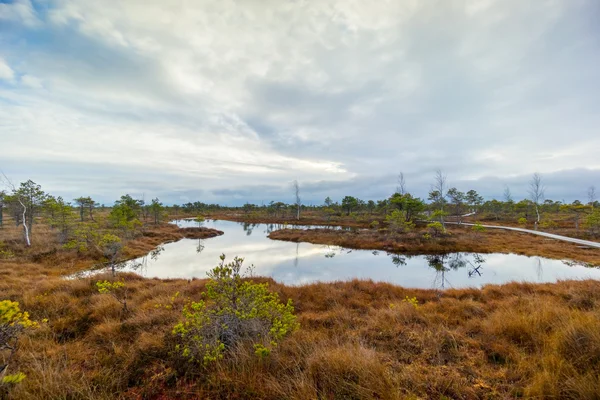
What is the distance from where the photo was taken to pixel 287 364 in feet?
10.9

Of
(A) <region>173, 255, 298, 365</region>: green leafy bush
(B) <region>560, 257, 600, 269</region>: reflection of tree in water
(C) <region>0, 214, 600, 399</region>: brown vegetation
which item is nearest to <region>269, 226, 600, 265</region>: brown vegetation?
(B) <region>560, 257, 600, 269</region>: reflection of tree in water

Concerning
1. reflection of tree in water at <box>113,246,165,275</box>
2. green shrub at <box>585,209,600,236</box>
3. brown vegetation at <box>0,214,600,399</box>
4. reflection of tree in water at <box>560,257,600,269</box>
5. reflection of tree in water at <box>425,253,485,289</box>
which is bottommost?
reflection of tree in water at <box>113,246,165,275</box>

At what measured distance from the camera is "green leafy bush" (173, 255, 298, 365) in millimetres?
3668

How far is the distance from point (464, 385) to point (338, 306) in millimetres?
4835

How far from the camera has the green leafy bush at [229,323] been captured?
144 inches

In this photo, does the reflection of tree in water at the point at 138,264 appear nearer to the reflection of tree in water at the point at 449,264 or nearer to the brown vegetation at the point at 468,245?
the brown vegetation at the point at 468,245

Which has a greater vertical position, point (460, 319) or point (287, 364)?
point (287, 364)

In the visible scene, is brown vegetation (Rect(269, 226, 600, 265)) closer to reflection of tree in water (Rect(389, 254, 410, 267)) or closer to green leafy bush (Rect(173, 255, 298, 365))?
reflection of tree in water (Rect(389, 254, 410, 267))

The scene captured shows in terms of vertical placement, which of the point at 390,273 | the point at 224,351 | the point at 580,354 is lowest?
the point at 390,273

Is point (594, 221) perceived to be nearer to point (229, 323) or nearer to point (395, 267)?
point (395, 267)

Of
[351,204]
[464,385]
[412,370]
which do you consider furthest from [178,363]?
[351,204]

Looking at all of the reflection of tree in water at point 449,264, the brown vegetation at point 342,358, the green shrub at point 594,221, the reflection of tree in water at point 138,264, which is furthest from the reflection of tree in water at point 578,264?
the reflection of tree in water at point 138,264

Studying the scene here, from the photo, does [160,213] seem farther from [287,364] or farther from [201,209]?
[287,364]

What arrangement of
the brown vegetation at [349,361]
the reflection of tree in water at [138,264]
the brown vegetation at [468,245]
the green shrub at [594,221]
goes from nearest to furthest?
1. the brown vegetation at [349,361]
2. the reflection of tree in water at [138,264]
3. the brown vegetation at [468,245]
4. the green shrub at [594,221]
